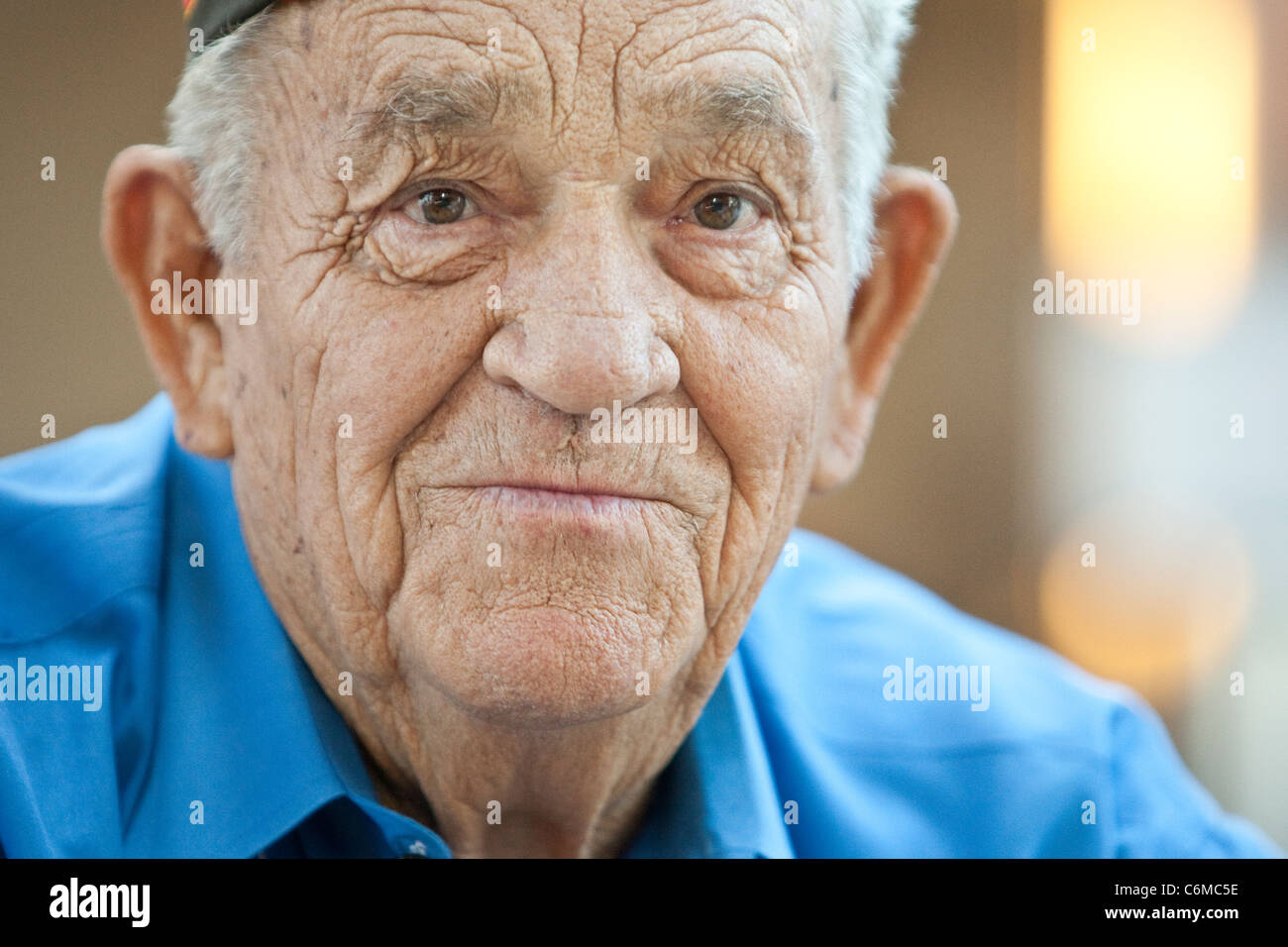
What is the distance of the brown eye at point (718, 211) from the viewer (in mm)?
1504

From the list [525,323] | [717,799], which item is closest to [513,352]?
[525,323]

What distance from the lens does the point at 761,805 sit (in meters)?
1.84

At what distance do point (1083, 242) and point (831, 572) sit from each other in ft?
2.89

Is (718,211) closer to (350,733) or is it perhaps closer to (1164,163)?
(350,733)

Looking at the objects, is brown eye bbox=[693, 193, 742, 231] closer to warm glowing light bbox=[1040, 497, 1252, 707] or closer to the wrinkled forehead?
the wrinkled forehead

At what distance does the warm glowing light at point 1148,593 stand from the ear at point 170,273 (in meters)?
1.86

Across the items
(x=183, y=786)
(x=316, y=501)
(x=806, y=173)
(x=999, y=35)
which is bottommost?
(x=183, y=786)

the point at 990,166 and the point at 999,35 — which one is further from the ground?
the point at 999,35

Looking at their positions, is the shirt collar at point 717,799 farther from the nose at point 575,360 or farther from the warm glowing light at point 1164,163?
the warm glowing light at point 1164,163

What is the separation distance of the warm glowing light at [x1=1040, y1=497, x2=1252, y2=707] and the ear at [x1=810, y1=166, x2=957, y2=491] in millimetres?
1108

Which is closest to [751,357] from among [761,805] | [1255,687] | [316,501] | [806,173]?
[806,173]

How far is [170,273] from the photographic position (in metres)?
A: 1.60

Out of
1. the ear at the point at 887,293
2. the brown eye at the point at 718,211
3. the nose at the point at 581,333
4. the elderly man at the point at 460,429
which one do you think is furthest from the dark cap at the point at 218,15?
the ear at the point at 887,293
